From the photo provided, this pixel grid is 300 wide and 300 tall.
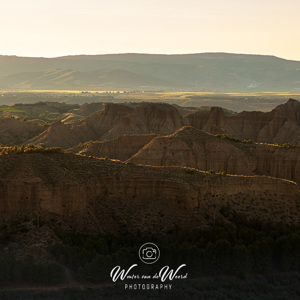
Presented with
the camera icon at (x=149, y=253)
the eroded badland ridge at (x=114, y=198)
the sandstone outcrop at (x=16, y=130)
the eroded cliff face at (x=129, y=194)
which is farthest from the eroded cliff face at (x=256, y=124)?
the camera icon at (x=149, y=253)

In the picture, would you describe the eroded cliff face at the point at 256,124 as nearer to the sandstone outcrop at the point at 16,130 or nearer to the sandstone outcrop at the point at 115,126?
the sandstone outcrop at the point at 115,126

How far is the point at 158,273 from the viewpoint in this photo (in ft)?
156

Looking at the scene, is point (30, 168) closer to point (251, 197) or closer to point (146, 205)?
point (146, 205)

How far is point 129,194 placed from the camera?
5609cm

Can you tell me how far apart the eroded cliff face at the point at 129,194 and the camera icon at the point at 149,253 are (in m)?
4.48

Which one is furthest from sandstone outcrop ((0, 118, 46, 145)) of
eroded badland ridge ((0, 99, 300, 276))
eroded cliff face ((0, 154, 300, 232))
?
eroded cliff face ((0, 154, 300, 232))

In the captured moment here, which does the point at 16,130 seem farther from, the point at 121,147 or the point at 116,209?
the point at 116,209

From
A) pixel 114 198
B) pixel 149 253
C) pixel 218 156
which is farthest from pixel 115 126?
pixel 149 253

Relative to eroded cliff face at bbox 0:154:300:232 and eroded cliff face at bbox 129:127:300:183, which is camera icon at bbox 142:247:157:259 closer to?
eroded cliff face at bbox 0:154:300:232

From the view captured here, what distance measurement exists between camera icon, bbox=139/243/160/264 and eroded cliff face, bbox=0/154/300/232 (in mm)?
4477

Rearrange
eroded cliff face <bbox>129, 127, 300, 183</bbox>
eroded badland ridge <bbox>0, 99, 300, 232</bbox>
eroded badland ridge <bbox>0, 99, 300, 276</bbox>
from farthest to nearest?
1. eroded cliff face <bbox>129, 127, 300, 183</bbox>
2. eroded badland ridge <bbox>0, 99, 300, 232</bbox>
3. eroded badland ridge <bbox>0, 99, 300, 276</bbox>

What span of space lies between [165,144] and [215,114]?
153ft

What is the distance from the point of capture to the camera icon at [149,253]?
157ft

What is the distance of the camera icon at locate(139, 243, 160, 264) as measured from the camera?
47.8 meters
